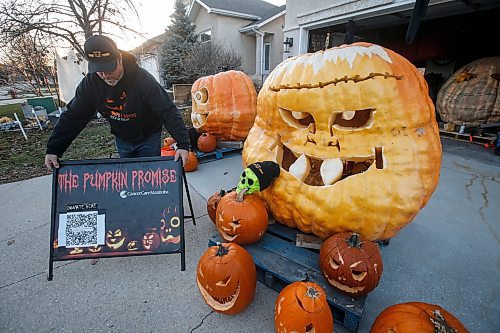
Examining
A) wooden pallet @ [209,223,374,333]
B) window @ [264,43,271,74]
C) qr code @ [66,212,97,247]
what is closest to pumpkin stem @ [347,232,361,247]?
wooden pallet @ [209,223,374,333]

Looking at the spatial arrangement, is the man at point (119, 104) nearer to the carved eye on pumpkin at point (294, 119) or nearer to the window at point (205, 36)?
the carved eye on pumpkin at point (294, 119)

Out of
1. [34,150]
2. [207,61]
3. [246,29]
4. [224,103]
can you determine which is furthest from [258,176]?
[246,29]

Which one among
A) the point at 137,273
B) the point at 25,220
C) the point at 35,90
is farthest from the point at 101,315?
the point at 35,90

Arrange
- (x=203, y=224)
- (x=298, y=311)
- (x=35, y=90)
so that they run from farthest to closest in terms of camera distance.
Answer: (x=35, y=90) < (x=203, y=224) < (x=298, y=311)

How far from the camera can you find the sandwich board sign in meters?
1.97

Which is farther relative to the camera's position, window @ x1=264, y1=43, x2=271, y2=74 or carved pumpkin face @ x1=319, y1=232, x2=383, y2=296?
window @ x1=264, y1=43, x2=271, y2=74

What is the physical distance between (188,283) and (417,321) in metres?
1.51

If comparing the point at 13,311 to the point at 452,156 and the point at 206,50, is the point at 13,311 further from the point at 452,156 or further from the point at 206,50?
the point at 206,50

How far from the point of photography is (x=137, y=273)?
6.98 ft

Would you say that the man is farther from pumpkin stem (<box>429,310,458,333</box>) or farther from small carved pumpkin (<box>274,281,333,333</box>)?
pumpkin stem (<box>429,310,458,333</box>)

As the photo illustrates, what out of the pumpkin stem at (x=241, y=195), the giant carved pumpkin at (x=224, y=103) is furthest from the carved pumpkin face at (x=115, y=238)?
the giant carved pumpkin at (x=224, y=103)

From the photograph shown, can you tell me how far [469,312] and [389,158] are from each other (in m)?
1.14

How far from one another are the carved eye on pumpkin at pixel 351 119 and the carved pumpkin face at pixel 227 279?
115cm

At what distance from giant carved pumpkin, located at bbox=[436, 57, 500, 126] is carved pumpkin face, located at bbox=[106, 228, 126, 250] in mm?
6793
